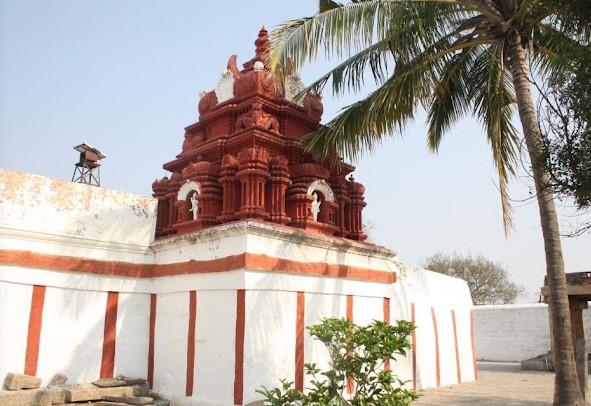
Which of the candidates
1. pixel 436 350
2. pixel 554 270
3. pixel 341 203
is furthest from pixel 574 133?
pixel 436 350

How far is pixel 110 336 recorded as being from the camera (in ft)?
28.3

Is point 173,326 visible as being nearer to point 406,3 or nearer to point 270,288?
point 270,288

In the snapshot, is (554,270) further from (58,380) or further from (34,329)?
(34,329)

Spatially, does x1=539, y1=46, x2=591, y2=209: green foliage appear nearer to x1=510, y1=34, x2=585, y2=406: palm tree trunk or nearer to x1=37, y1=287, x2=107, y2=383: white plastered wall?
x1=510, y1=34, x2=585, y2=406: palm tree trunk

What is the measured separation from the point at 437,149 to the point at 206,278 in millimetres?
5372

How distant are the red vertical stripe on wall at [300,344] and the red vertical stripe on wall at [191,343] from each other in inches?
64.8

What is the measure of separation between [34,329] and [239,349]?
3.20 meters

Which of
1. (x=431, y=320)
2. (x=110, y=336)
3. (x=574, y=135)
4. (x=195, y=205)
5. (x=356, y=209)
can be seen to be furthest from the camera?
(x=431, y=320)

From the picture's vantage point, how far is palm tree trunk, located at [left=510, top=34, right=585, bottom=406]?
23.8ft

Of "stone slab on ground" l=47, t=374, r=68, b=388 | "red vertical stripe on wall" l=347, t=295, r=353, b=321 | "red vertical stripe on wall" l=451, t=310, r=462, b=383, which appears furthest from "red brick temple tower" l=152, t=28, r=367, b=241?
"red vertical stripe on wall" l=451, t=310, r=462, b=383

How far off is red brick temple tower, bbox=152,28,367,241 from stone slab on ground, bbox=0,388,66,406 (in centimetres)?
336

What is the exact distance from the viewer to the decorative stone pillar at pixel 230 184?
9.12 meters

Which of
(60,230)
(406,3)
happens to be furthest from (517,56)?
(60,230)

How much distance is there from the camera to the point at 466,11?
27.3 feet
